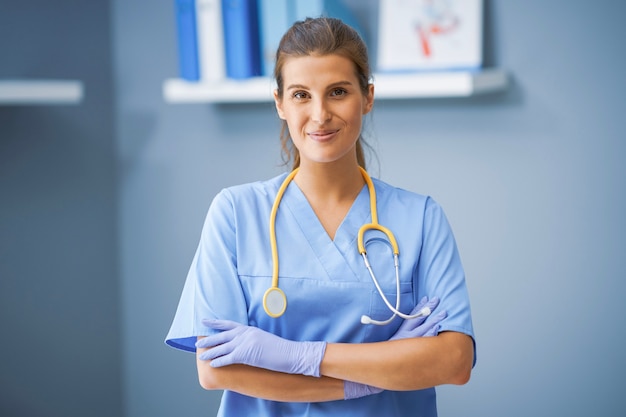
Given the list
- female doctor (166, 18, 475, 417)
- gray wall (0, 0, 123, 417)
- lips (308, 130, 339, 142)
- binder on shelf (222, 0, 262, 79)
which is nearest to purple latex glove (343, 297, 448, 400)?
female doctor (166, 18, 475, 417)

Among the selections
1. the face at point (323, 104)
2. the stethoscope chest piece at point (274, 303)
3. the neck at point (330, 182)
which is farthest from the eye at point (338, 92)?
the stethoscope chest piece at point (274, 303)

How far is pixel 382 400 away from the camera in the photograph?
4.77 feet

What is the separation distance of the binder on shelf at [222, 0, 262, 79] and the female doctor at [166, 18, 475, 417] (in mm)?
959

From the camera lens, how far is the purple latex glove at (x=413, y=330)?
4.54 ft

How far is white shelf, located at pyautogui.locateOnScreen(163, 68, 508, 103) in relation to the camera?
7.26ft

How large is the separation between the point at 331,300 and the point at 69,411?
1644mm

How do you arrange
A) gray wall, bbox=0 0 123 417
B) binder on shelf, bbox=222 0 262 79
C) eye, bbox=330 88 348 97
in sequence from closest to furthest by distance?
eye, bbox=330 88 348 97 → binder on shelf, bbox=222 0 262 79 → gray wall, bbox=0 0 123 417

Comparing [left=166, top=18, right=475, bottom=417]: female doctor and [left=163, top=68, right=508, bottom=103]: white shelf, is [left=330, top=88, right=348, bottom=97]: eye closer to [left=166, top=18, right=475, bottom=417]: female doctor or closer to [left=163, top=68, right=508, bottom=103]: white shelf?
[left=166, top=18, right=475, bottom=417]: female doctor

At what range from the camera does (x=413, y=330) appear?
142 centimetres

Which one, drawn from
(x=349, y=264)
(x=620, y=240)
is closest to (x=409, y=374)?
(x=349, y=264)

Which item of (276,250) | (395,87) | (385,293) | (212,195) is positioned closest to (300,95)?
(276,250)

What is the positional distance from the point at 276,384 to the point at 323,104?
490 millimetres

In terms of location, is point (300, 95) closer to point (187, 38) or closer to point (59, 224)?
point (187, 38)

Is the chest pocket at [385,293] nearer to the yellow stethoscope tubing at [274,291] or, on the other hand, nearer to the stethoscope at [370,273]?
the stethoscope at [370,273]
